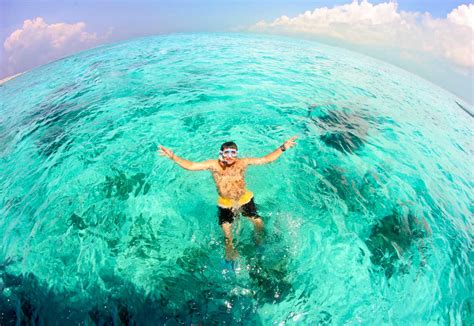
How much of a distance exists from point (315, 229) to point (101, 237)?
4970 millimetres

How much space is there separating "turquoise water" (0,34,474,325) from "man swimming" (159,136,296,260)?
17.5 inches

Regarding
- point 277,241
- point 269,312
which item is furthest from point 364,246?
point 269,312

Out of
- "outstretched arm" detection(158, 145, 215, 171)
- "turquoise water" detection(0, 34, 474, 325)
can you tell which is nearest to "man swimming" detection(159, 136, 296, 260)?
"outstretched arm" detection(158, 145, 215, 171)

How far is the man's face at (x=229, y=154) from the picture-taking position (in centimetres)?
481

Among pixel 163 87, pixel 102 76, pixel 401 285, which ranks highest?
pixel 401 285

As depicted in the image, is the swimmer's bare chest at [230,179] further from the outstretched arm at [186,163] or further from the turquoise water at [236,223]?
the turquoise water at [236,223]

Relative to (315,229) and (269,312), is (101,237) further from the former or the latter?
(315,229)

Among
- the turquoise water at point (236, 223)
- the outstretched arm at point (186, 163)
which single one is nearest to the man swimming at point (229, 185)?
the outstretched arm at point (186, 163)

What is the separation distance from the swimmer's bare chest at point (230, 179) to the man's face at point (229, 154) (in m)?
0.18

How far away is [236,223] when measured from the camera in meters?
5.76

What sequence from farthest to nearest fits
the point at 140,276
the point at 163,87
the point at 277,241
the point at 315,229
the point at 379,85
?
the point at 379,85
the point at 163,87
the point at 315,229
the point at 277,241
the point at 140,276

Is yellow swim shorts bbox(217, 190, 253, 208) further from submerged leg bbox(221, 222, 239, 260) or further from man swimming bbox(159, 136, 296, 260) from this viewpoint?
submerged leg bbox(221, 222, 239, 260)

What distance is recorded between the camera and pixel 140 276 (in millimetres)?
5223

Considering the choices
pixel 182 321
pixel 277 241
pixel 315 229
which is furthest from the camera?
pixel 315 229
